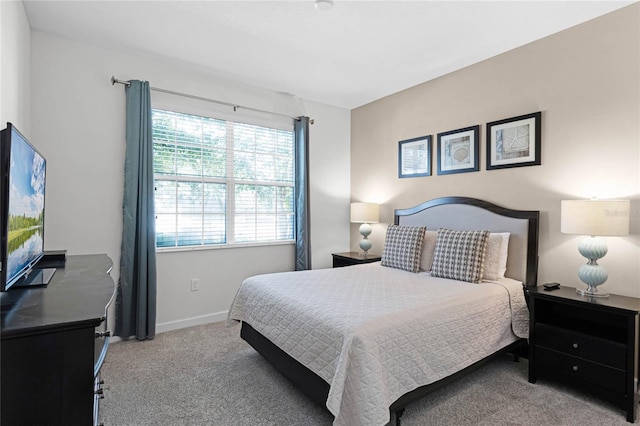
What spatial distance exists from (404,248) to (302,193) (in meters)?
1.44

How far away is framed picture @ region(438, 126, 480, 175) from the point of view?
10.7ft

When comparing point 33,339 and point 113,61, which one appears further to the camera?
point 113,61

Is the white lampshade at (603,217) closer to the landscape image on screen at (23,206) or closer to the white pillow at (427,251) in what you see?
the white pillow at (427,251)

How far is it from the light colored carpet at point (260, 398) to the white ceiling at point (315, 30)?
2.64 meters

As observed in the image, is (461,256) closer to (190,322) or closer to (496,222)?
(496,222)

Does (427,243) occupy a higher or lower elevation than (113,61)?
lower

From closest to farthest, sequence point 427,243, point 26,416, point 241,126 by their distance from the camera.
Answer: point 26,416 < point 427,243 < point 241,126

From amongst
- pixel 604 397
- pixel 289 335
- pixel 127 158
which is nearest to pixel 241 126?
pixel 127 158

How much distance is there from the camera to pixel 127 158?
Answer: 10.1ft

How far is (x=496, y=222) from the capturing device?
3.01m

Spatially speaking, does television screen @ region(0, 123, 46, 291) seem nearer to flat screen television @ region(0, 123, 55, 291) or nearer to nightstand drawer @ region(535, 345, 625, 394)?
flat screen television @ region(0, 123, 55, 291)

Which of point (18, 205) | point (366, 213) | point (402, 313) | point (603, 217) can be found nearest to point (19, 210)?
point (18, 205)

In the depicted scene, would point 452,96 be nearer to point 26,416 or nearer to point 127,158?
point 127,158

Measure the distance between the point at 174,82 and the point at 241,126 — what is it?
792 mm
